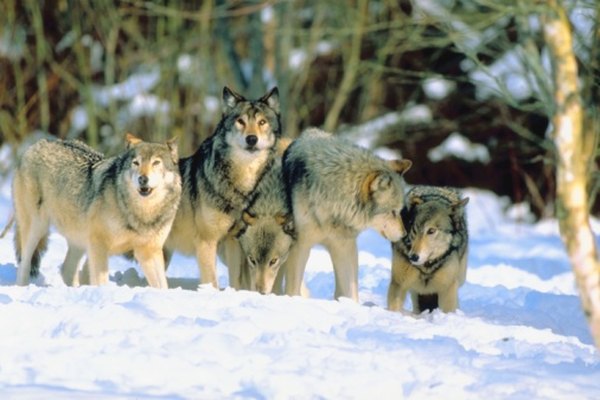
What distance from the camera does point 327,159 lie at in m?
8.98

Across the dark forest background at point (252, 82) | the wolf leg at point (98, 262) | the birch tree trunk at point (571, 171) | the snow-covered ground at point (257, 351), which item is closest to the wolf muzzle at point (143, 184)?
the wolf leg at point (98, 262)

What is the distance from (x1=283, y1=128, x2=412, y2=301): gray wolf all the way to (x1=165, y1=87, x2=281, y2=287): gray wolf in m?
0.33

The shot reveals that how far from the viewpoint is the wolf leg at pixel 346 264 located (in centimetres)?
902

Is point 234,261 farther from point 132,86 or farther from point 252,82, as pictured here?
point 132,86

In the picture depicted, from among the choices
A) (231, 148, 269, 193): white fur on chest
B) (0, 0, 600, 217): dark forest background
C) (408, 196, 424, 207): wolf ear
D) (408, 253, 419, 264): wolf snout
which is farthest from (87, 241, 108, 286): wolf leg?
(0, 0, 600, 217): dark forest background

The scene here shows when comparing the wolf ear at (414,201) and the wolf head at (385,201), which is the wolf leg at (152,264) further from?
the wolf ear at (414,201)

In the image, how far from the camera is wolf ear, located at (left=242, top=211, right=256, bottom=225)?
29.1ft

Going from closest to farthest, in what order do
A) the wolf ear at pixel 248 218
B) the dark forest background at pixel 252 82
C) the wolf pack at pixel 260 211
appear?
the wolf pack at pixel 260 211
the wolf ear at pixel 248 218
the dark forest background at pixel 252 82

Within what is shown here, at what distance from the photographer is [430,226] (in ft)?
29.0

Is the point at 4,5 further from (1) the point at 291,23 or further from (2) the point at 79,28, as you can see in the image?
(1) the point at 291,23

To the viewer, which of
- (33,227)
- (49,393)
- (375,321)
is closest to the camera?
(49,393)

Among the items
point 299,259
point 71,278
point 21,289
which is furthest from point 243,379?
point 71,278

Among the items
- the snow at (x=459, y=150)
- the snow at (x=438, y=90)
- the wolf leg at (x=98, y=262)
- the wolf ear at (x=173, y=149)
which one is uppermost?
the snow at (x=438, y=90)

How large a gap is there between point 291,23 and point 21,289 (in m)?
12.8
